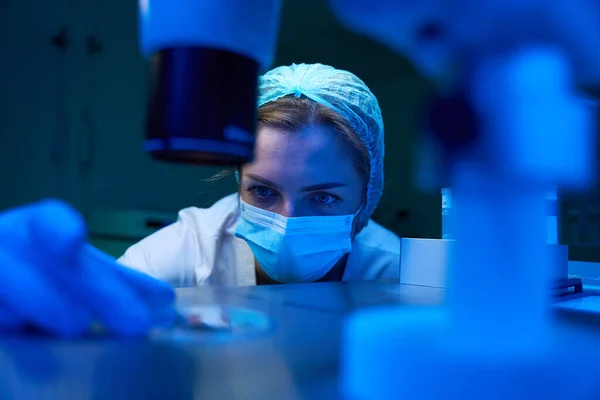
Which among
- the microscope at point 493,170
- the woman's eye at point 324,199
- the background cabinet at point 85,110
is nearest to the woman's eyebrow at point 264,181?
the woman's eye at point 324,199

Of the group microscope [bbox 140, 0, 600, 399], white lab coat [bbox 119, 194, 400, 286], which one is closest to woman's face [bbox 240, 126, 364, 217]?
white lab coat [bbox 119, 194, 400, 286]

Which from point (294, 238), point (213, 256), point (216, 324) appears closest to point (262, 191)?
point (294, 238)

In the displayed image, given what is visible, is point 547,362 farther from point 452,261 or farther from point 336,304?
point 336,304

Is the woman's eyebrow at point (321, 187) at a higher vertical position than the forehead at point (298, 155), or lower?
lower

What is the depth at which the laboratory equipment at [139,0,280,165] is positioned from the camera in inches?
11.8

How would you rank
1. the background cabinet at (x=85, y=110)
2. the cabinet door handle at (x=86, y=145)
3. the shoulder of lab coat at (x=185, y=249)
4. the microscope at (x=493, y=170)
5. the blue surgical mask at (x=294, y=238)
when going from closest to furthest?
the microscope at (x=493, y=170)
the blue surgical mask at (x=294, y=238)
the shoulder of lab coat at (x=185, y=249)
the background cabinet at (x=85, y=110)
the cabinet door handle at (x=86, y=145)

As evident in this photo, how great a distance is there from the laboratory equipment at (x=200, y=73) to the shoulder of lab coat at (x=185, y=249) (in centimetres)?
105

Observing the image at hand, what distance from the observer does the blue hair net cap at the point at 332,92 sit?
1117 mm

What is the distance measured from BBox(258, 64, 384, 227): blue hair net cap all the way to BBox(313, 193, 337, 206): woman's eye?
0.16 meters

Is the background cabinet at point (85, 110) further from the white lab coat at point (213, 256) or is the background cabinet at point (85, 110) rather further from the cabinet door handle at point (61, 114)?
the white lab coat at point (213, 256)

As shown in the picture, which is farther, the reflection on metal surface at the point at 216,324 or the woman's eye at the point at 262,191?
the woman's eye at the point at 262,191

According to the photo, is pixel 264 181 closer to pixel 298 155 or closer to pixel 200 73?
pixel 298 155

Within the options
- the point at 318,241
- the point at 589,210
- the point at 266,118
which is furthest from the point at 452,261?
the point at 589,210

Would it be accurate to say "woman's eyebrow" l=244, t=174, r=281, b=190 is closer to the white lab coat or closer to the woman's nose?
the woman's nose
